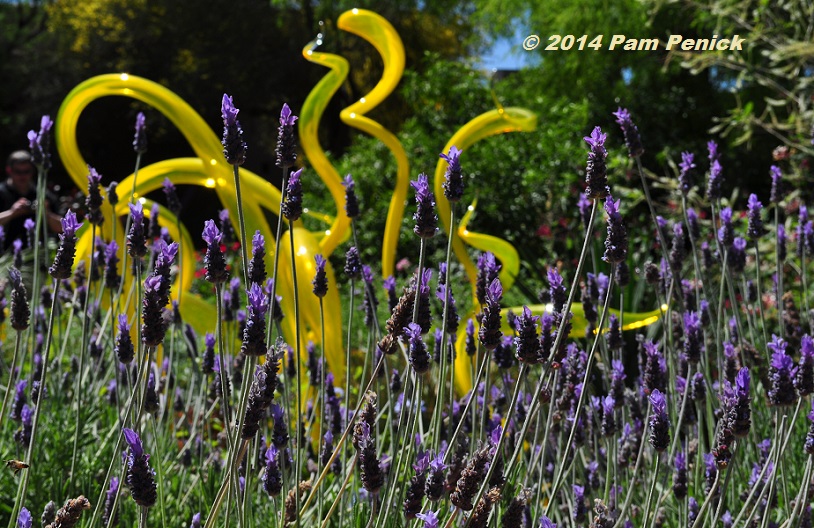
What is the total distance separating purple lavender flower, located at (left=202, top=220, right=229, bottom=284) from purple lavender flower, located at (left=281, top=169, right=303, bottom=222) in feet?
0.70

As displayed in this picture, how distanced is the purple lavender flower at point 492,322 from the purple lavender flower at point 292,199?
397 millimetres

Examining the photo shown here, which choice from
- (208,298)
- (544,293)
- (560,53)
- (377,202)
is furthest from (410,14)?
(544,293)

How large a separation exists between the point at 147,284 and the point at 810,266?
4171mm

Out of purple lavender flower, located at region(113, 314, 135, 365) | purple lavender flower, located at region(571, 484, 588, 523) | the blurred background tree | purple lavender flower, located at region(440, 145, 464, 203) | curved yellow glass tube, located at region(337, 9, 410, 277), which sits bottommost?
purple lavender flower, located at region(571, 484, 588, 523)

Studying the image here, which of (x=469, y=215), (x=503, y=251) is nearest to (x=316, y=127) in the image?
(x=469, y=215)

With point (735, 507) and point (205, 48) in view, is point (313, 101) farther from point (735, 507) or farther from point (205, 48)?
point (205, 48)

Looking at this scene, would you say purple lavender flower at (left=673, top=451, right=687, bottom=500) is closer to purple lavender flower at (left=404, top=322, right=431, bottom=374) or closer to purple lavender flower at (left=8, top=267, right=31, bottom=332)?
purple lavender flower at (left=404, top=322, right=431, bottom=374)

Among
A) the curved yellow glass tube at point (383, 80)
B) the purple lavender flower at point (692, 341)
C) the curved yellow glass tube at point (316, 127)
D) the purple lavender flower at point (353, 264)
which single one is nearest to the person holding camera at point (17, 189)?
the curved yellow glass tube at point (316, 127)

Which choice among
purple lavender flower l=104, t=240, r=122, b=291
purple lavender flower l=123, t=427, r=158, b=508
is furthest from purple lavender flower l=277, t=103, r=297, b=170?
purple lavender flower l=104, t=240, r=122, b=291

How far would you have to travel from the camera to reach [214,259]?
52.2 inches

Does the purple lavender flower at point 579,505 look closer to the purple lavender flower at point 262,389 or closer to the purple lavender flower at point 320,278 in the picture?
the purple lavender flower at point 320,278

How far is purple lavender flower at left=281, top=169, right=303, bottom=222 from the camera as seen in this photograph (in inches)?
59.9

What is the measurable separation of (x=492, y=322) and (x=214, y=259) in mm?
440

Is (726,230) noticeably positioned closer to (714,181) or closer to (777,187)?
(714,181)
